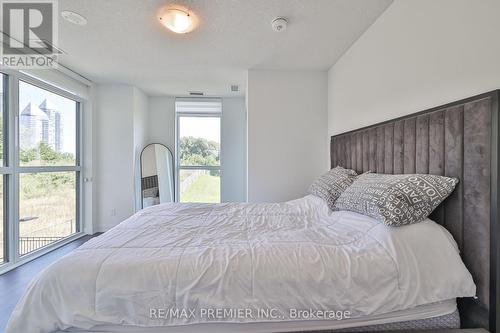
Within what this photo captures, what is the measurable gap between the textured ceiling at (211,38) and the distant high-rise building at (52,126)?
0.60 metres

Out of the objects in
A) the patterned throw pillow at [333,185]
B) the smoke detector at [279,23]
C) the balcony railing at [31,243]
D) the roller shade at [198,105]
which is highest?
the smoke detector at [279,23]

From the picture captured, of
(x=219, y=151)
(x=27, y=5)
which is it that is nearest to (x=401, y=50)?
(x=27, y=5)

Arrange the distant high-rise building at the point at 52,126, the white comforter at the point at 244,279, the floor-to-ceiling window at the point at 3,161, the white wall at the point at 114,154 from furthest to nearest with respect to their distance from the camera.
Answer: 1. the white wall at the point at 114,154
2. the distant high-rise building at the point at 52,126
3. the floor-to-ceiling window at the point at 3,161
4. the white comforter at the point at 244,279

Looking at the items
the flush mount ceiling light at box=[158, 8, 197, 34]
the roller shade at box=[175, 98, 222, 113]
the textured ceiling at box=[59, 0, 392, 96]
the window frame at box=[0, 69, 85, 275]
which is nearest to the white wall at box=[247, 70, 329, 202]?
the textured ceiling at box=[59, 0, 392, 96]

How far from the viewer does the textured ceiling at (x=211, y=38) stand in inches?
67.1

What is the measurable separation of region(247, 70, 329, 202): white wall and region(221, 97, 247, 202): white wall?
4.30ft

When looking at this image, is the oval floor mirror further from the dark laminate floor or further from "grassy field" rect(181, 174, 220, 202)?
the dark laminate floor

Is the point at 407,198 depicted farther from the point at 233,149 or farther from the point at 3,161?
the point at 3,161

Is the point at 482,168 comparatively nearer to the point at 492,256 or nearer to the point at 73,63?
the point at 492,256

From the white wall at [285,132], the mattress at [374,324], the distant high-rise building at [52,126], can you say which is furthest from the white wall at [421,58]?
the distant high-rise building at [52,126]

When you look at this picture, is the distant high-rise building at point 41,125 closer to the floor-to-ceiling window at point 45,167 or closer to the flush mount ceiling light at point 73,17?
the floor-to-ceiling window at point 45,167

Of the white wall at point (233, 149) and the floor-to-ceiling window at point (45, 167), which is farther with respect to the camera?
the white wall at point (233, 149)

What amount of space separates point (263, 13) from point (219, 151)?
276 centimetres

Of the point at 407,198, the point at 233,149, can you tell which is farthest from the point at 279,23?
the point at 233,149
